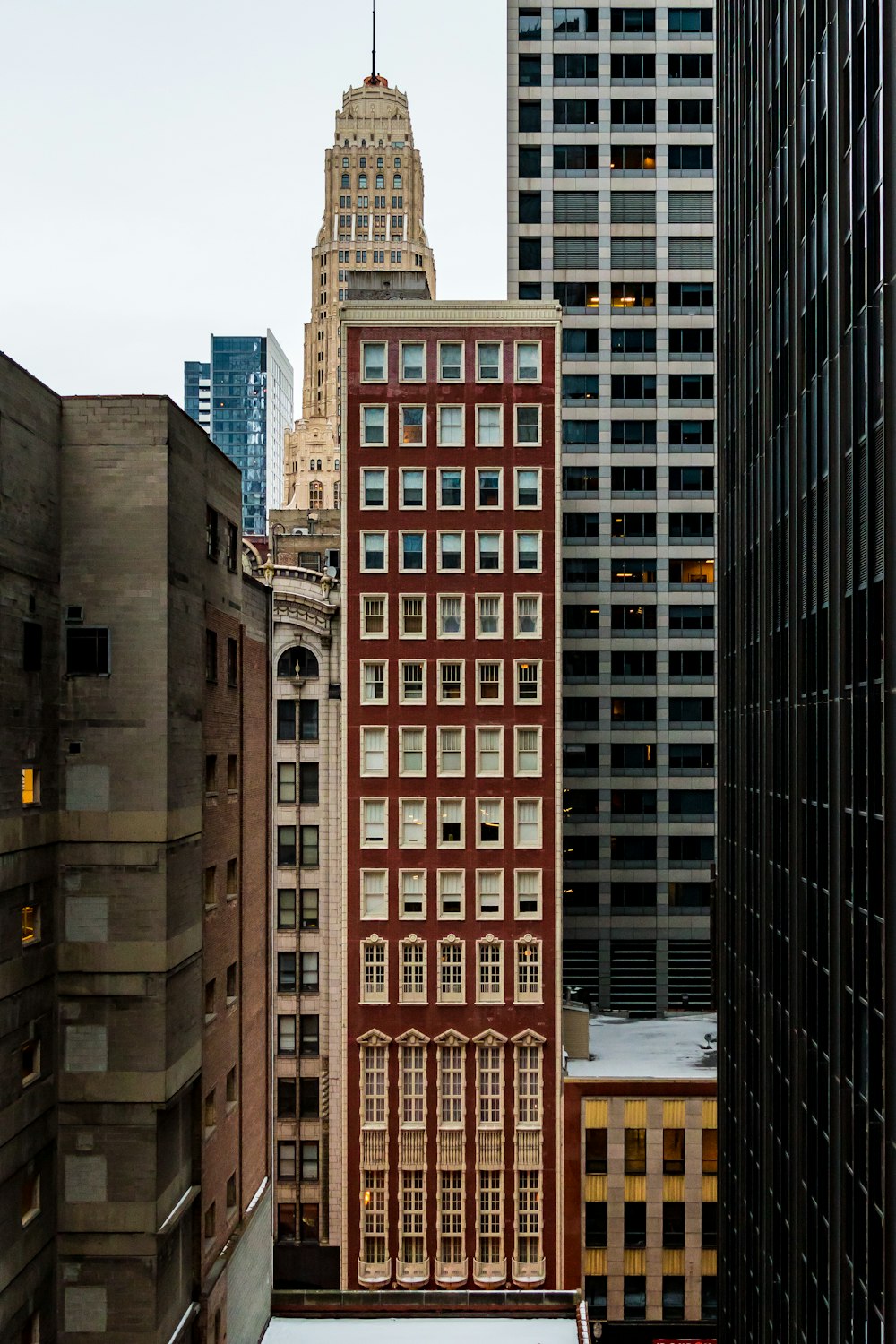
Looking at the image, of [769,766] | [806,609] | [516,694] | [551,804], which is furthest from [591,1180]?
[806,609]

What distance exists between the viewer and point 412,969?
58.7m

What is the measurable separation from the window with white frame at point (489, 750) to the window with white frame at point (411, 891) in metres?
6.13

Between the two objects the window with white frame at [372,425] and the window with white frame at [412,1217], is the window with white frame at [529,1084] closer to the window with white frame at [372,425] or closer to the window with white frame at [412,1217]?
the window with white frame at [412,1217]

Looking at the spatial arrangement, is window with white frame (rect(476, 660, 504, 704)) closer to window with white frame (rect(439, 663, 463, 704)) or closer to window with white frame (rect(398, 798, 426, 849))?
window with white frame (rect(439, 663, 463, 704))

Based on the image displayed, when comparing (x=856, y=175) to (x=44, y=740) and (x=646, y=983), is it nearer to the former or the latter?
(x=44, y=740)

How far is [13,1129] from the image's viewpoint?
2798cm

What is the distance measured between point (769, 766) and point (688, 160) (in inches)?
2224

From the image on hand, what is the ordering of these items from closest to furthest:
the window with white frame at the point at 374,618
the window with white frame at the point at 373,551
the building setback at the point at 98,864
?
the building setback at the point at 98,864 → the window with white frame at the point at 374,618 → the window with white frame at the point at 373,551

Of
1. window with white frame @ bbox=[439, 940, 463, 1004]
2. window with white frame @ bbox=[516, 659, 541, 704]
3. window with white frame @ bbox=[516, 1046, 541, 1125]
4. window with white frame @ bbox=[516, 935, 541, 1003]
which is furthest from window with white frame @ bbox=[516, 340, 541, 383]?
window with white frame @ bbox=[516, 1046, 541, 1125]

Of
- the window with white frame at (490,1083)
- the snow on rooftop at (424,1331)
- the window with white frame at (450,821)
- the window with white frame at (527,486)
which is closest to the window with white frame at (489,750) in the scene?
the window with white frame at (450,821)

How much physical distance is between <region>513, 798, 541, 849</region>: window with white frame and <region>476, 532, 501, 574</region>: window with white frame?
39.4 ft

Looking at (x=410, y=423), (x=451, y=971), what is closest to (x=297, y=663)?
(x=410, y=423)

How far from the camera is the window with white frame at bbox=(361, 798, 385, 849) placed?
5931 centimetres

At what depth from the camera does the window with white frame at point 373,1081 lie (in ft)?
191
